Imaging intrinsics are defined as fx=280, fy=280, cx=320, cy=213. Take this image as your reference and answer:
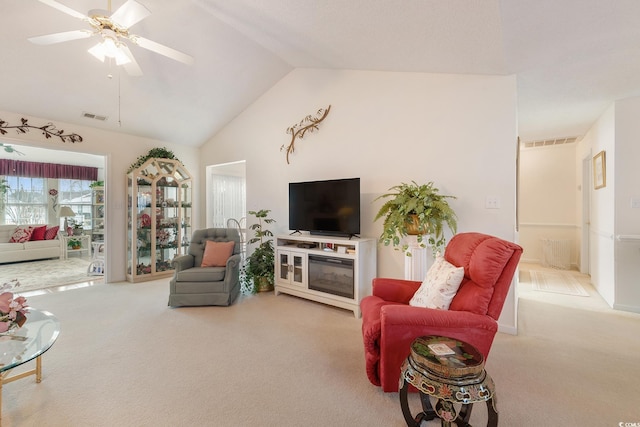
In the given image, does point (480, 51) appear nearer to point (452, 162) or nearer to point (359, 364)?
point (452, 162)

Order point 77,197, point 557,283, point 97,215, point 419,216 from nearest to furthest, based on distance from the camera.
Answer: point 419,216
point 557,283
point 97,215
point 77,197

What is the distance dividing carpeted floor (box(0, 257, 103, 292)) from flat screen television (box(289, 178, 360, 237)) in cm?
374

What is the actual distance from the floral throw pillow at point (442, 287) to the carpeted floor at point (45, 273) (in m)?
5.31

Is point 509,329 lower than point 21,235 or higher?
lower

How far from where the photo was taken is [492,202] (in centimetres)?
279

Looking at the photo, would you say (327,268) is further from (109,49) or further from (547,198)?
(547,198)

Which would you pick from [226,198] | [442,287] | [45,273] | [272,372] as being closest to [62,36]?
[272,372]

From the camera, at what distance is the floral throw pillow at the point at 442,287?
180 centimetres

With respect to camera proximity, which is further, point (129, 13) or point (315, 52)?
point (315, 52)

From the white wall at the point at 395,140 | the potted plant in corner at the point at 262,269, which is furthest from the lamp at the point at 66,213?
the potted plant in corner at the point at 262,269

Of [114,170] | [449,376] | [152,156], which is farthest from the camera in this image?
[152,156]

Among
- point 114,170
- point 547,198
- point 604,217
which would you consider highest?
point 114,170

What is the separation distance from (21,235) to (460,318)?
8.51 metres

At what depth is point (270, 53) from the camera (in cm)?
376
